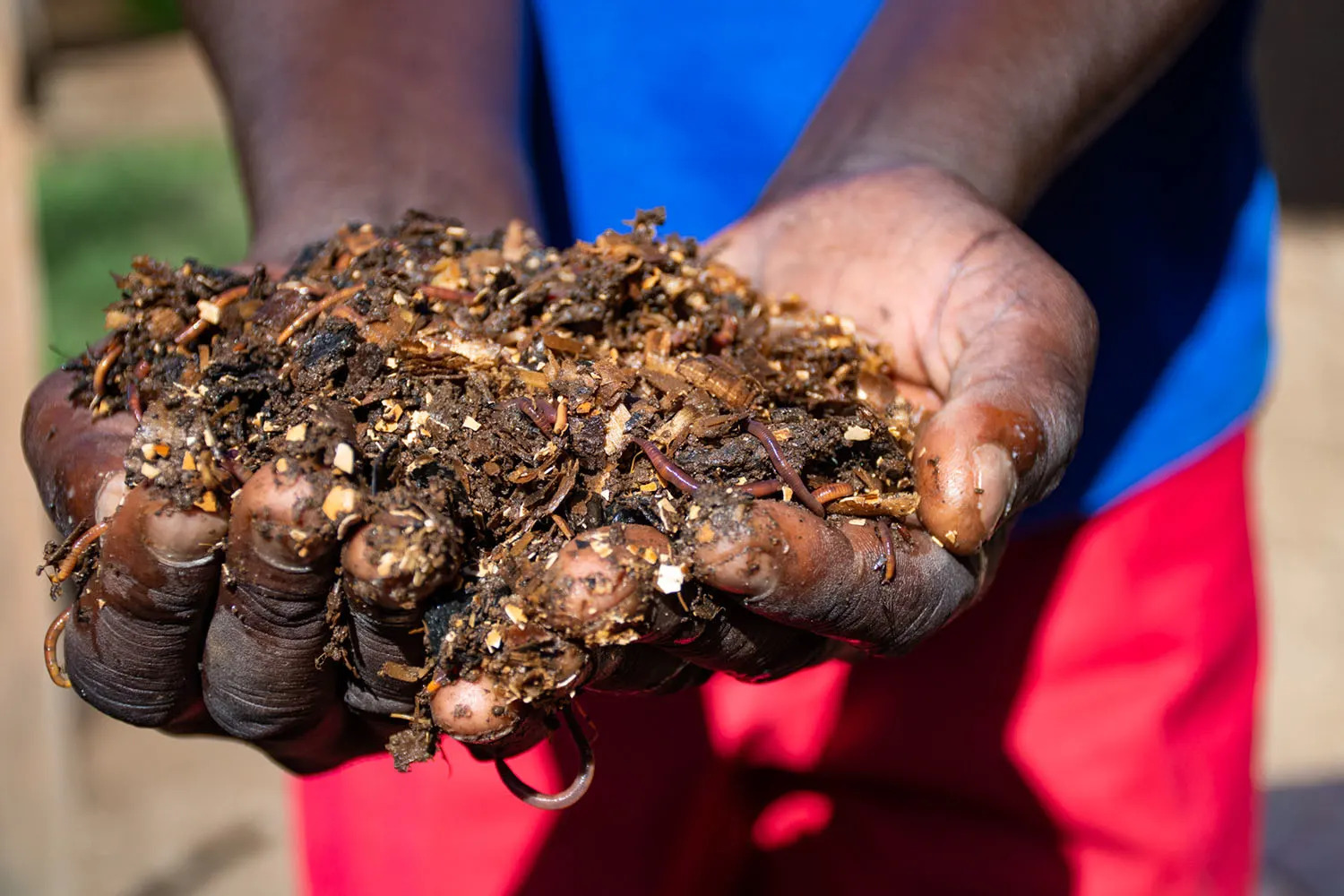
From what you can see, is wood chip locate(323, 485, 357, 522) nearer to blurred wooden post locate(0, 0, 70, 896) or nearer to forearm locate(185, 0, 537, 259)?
forearm locate(185, 0, 537, 259)

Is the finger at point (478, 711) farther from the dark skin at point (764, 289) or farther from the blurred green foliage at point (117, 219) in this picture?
the blurred green foliage at point (117, 219)

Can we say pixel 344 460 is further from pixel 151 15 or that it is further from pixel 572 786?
pixel 151 15

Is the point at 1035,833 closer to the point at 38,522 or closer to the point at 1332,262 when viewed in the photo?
the point at 38,522

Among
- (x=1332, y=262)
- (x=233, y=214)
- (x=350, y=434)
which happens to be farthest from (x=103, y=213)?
(x=1332, y=262)

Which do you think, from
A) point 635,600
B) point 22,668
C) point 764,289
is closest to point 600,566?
point 635,600

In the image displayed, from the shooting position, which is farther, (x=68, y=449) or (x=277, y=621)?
(x=68, y=449)

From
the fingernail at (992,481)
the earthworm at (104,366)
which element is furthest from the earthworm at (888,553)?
the earthworm at (104,366)
